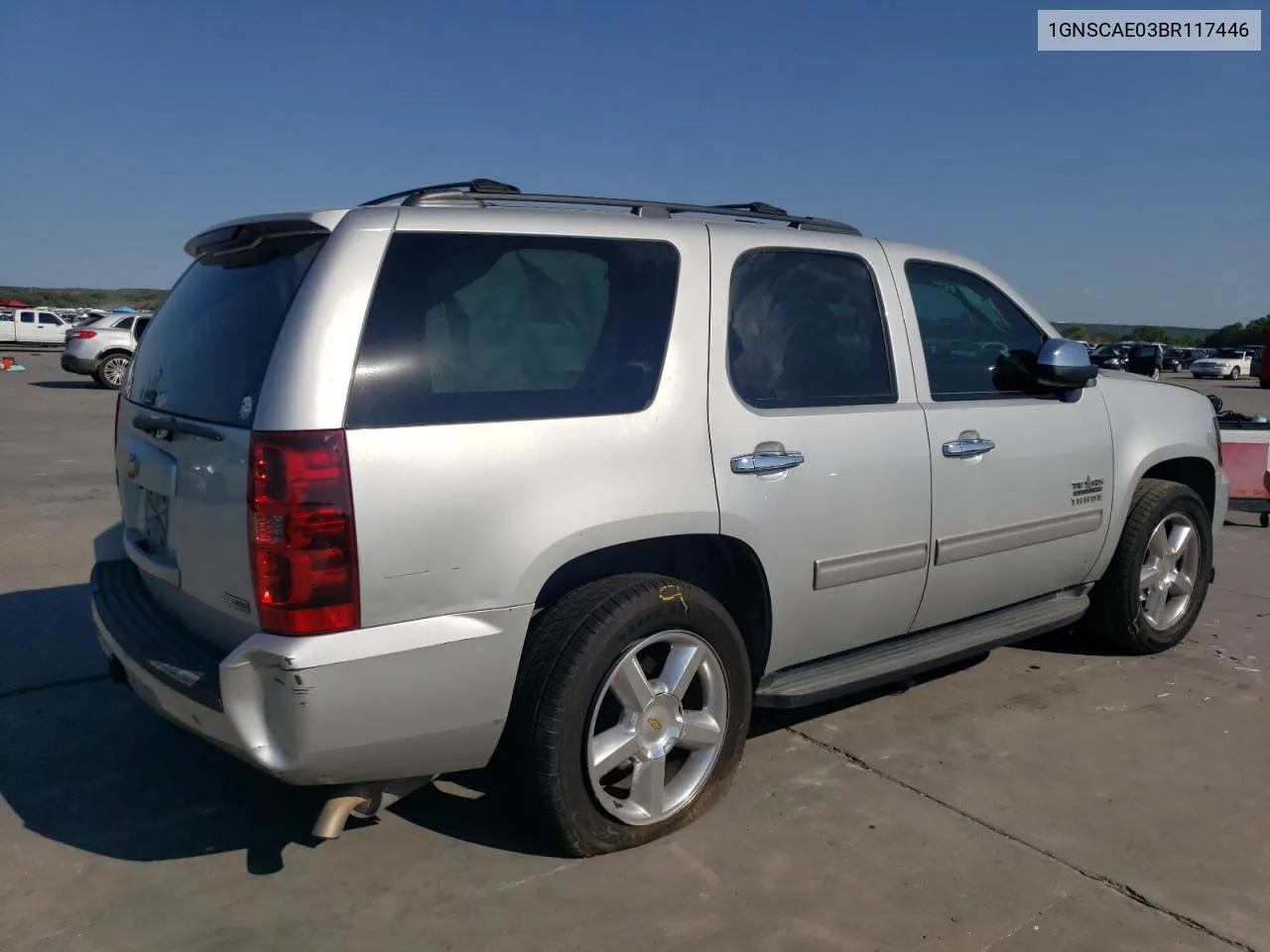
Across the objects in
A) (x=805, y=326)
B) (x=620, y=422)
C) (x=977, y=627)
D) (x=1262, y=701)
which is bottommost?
(x=1262, y=701)

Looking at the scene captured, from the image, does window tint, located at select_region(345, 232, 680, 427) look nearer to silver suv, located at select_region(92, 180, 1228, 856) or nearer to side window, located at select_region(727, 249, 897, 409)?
silver suv, located at select_region(92, 180, 1228, 856)

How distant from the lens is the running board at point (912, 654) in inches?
141

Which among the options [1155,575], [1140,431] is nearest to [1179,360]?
[1155,575]

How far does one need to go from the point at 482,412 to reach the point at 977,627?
2407 millimetres

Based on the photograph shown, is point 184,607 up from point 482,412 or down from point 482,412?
down

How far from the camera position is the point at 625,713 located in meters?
3.11

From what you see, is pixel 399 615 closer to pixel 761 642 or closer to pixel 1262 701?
pixel 761 642

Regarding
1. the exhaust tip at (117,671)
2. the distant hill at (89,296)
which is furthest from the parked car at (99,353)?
the distant hill at (89,296)

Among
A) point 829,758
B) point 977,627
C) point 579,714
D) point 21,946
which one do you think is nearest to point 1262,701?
point 977,627

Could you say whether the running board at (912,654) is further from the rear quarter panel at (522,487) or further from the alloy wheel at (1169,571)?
the rear quarter panel at (522,487)

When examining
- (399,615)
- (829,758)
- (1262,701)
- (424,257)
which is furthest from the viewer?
(1262,701)

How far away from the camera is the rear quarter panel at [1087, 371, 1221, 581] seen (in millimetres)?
4652

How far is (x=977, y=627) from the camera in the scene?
13.9 feet

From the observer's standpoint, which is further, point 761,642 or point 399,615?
point 761,642
